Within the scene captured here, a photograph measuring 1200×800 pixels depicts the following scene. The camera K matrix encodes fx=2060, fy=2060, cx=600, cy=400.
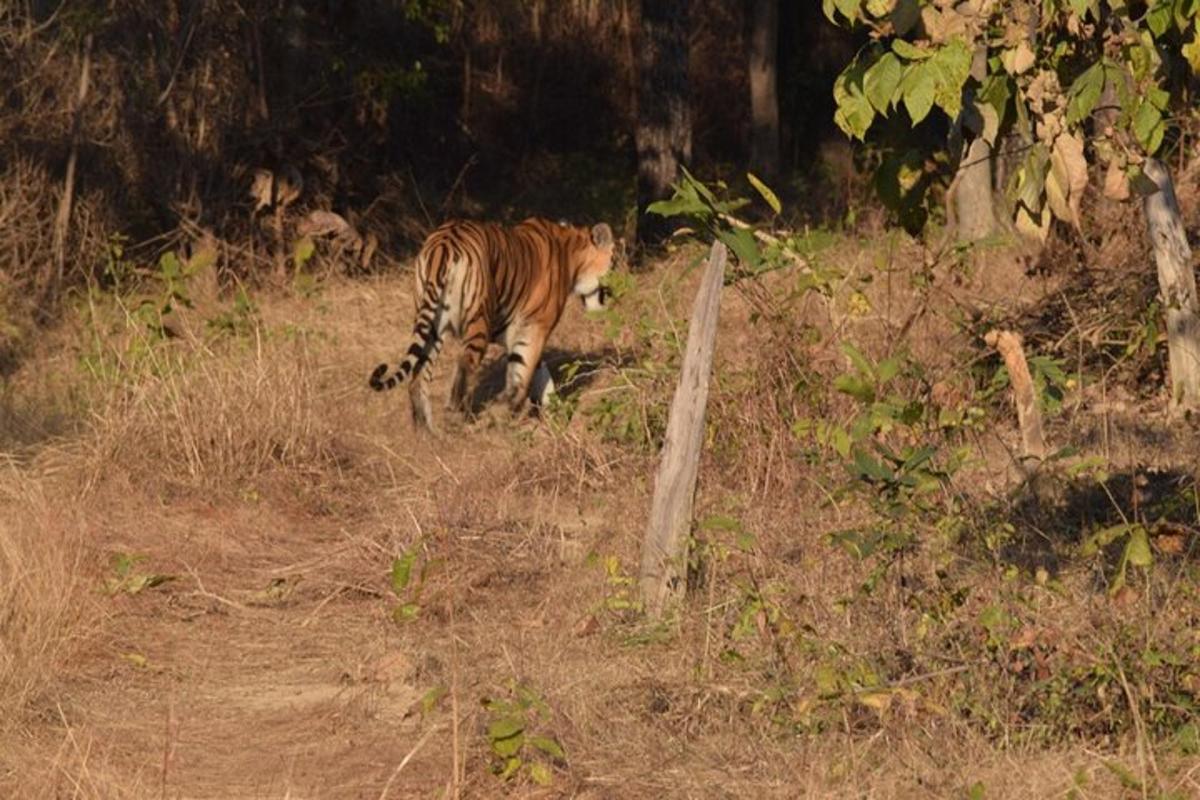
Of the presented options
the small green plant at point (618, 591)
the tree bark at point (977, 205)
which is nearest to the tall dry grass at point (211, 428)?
the small green plant at point (618, 591)

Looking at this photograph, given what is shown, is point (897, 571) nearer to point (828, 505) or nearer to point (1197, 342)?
point (828, 505)

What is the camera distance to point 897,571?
6.16m

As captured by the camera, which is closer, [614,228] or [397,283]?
[397,283]

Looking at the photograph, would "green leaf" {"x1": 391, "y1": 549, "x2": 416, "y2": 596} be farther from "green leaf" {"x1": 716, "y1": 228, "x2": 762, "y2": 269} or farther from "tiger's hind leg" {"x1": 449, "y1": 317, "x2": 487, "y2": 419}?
"tiger's hind leg" {"x1": 449, "y1": 317, "x2": 487, "y2": 419}

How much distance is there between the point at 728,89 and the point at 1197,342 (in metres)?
10.2

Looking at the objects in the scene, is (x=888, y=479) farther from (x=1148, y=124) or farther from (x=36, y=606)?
(x=36, y=606)

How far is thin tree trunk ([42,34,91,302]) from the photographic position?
44.5 ft

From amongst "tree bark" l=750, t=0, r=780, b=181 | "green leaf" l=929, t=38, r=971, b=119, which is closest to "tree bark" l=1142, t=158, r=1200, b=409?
"green leaf" l=929, t=38, r=971, b=119

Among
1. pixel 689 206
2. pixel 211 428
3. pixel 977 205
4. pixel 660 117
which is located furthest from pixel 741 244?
pixel 660 117

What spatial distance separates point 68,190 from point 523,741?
9273 mm

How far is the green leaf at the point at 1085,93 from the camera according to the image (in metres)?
4.02

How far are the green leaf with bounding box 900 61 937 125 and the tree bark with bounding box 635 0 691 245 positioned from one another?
1104cm

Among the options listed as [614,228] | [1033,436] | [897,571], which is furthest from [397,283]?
[897,571]

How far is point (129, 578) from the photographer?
7777 millimetres
